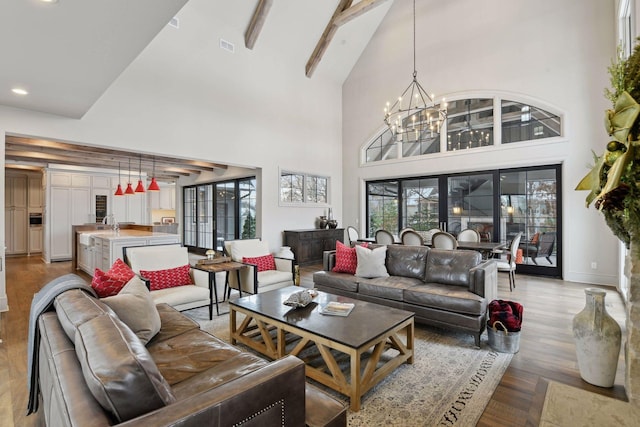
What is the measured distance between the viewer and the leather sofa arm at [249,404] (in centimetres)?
94

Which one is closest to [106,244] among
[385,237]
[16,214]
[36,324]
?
[36,324]

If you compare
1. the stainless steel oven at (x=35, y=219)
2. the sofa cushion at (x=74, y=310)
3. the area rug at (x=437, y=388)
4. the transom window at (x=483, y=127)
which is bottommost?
the area rug at (x=437, y=388)

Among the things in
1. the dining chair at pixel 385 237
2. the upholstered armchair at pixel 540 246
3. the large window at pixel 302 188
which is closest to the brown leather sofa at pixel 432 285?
the dining chair at pixel 385 237

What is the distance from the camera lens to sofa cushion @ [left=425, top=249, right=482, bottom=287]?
3635 mm

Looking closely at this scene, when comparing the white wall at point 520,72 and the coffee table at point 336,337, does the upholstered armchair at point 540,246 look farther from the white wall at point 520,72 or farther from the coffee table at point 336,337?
the coffee table at point 336,337

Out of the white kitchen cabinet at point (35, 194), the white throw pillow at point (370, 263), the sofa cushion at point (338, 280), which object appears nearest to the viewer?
the sofa cushion at point (338, 280)

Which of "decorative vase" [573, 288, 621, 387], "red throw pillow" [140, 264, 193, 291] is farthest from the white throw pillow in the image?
"red throw pillow" [140, 264, 193, 291]

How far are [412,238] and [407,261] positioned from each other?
59.6 inches

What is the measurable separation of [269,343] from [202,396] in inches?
68.6

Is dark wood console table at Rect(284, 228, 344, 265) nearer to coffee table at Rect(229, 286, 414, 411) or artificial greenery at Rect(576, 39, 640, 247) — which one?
coffee table at Rect(229, 286, 414, 411)

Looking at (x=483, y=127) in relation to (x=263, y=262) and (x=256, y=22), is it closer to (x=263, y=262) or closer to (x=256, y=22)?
(x=256, y=22)

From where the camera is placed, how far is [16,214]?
9.17 m

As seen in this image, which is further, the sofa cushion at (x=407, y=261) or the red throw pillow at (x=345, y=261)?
the red throw pillow at (x=345, y=261)

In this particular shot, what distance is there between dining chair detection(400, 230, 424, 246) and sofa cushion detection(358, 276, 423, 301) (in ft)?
5.23
